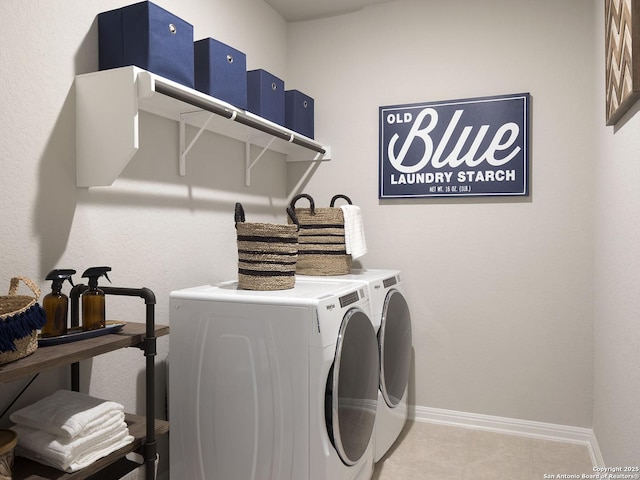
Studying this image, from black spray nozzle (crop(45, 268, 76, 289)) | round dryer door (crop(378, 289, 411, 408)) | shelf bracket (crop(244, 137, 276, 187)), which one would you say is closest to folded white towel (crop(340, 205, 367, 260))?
round dryer door (crop(378, 289, 411, 408))

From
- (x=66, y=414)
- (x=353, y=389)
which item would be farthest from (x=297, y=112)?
(x=66, y=414)

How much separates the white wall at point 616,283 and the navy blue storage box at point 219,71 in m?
1.50

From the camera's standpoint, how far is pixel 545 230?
2.69 meters

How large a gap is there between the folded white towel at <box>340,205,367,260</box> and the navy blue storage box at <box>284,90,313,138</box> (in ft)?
2.00

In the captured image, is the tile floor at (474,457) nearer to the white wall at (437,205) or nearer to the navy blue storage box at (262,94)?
the white wall at (437,205)

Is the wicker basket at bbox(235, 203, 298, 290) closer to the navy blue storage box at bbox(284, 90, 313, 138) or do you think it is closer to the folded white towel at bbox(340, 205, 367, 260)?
the folded white towel at bbox(340, 205, 367, 260)

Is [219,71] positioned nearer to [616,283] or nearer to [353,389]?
[353,389]

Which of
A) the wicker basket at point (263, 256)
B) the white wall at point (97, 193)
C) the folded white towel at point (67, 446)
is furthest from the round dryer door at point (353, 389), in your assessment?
the white wall at point (97, 193)

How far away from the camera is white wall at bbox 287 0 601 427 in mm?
2637

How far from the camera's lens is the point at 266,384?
175cm

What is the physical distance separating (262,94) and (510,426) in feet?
7.30

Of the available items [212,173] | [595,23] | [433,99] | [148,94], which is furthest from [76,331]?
[595,23]

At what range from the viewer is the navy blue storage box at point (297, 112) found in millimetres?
2832

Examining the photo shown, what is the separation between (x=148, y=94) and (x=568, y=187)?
2147 mm
